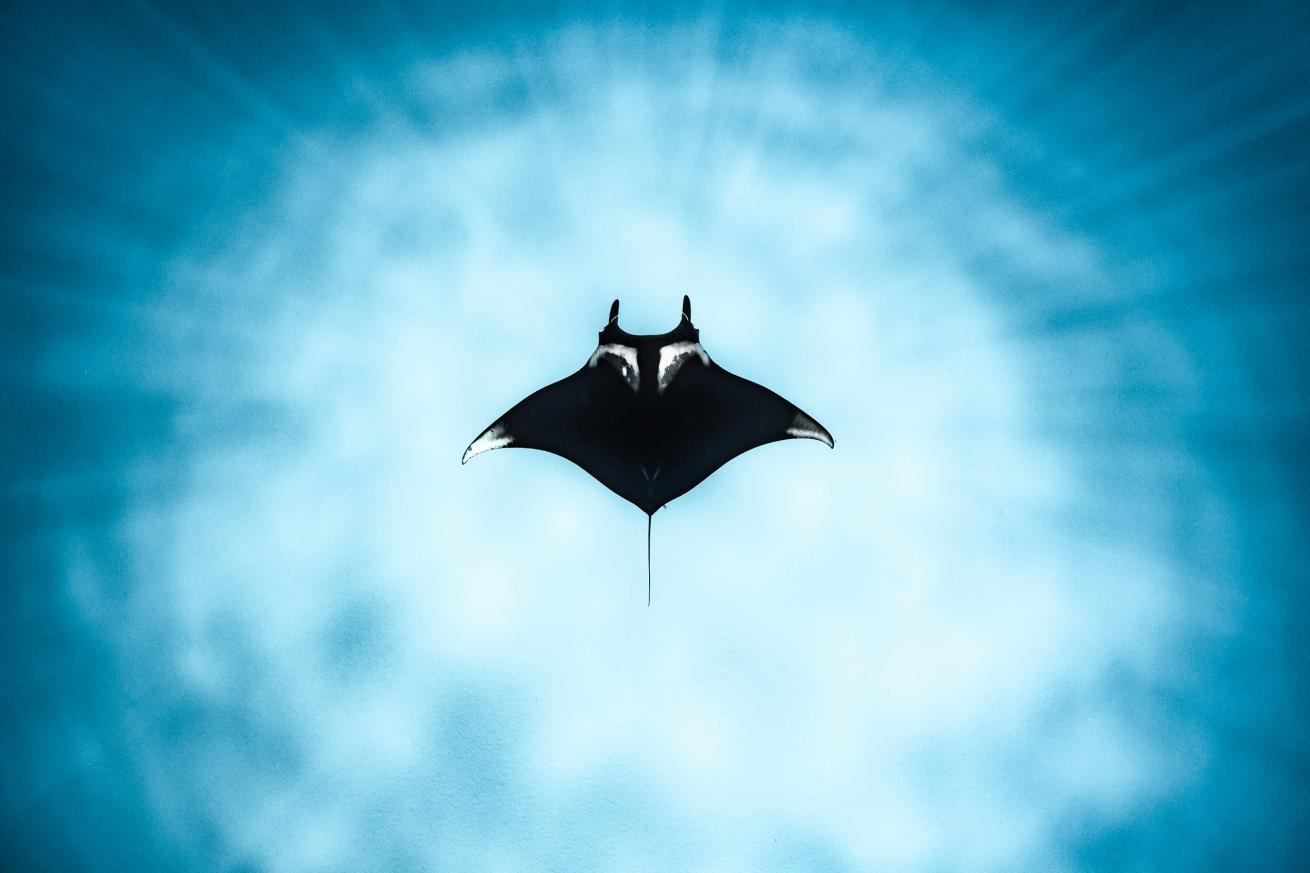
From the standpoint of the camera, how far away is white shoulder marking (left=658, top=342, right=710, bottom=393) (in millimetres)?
4398

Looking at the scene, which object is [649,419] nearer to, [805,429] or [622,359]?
[622,359]

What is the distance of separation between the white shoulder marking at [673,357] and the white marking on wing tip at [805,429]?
3.05 feet

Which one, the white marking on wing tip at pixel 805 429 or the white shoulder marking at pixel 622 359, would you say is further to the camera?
the white marking on wing tip at pixel 805 429

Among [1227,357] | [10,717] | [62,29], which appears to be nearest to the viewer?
[62,29]

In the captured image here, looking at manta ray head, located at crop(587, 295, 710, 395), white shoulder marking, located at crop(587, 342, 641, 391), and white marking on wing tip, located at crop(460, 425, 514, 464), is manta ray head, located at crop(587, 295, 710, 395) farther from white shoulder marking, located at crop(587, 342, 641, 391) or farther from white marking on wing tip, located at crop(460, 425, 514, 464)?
white marking on wing tip, located at crop(460, 425, 514, 464)

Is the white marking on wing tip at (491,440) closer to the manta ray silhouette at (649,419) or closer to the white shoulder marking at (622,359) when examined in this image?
the manta ray silhouette at (649,419)

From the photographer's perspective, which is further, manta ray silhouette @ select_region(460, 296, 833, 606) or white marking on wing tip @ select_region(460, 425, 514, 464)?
white marking on wing tip @ select_region(460, 425, 514, 464)

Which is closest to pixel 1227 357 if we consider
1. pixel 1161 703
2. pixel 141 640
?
pixel 1161 703

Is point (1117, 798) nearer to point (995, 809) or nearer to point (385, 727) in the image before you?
point (995, 809)

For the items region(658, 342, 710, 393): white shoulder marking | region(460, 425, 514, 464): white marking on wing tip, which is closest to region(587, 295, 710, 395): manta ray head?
region(658, 342, 710, 393): white shoulder marking

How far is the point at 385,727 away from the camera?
34.2ft

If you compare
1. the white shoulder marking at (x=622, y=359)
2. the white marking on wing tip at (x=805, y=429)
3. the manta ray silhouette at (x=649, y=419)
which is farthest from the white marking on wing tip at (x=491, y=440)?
the white marking on wing tip at (x=805, y=429)

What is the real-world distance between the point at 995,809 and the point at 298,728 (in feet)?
37.3

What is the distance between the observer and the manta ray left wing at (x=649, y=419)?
14.8 ft
